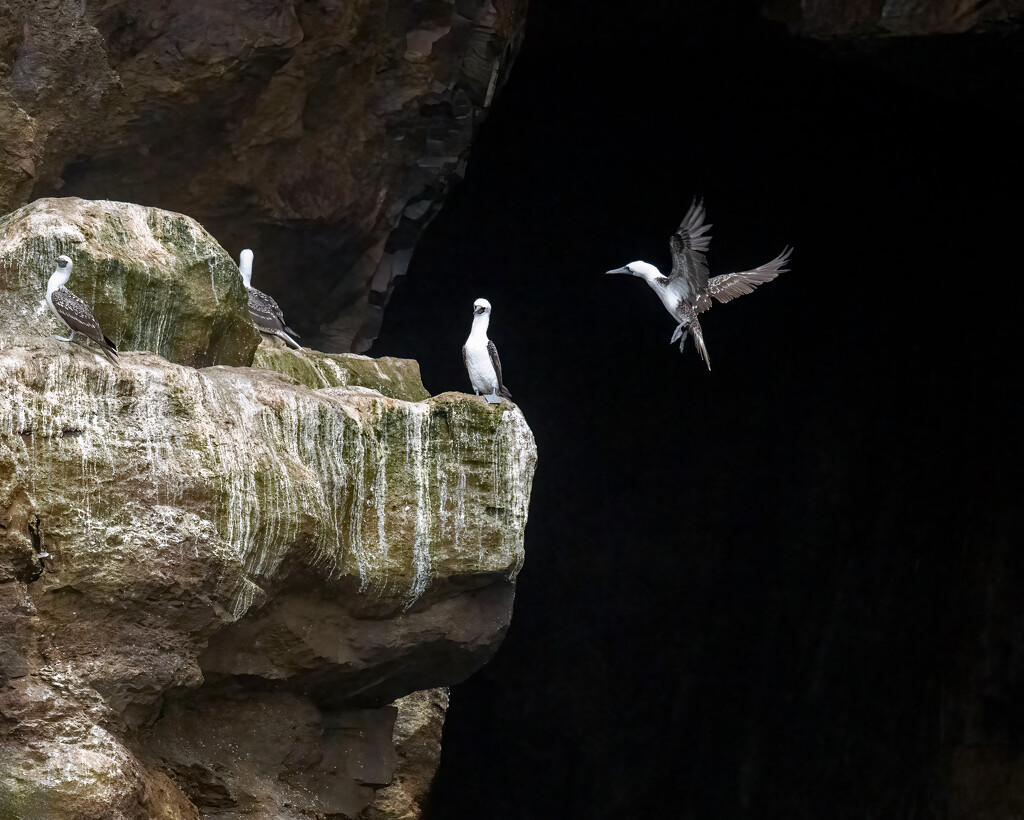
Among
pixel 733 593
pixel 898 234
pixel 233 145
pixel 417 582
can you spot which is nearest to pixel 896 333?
pixel 898 234

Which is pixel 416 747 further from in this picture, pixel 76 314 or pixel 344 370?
pixel 76 314

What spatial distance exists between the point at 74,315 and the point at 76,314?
0.01m

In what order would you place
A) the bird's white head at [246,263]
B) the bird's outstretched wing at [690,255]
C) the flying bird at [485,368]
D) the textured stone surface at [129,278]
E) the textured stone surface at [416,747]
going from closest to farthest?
the textured stone surface at [129,278] → the flying bird at [485,368] → the bird's outstretched wing at [690,255] → the textured stone surface at [416,747] → the bird's white head at [246,263]

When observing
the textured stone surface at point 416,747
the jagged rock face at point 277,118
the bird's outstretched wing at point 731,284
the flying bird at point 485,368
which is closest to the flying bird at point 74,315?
the flying bird at point 485,368

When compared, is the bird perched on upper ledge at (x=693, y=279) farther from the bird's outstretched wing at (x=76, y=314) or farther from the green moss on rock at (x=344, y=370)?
the bird's outstretched wing at (x=76, y=314)

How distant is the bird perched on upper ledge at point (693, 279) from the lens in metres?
7.71

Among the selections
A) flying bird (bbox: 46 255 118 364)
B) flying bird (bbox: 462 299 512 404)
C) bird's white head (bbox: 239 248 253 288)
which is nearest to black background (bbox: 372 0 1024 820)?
bird's white head (bbox: 239 248 253 288)

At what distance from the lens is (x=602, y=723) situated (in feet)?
48.0

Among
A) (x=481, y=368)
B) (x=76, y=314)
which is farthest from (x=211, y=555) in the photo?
(x=481, y=368)

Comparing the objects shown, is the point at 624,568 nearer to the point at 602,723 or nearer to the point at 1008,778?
the point at 602,723

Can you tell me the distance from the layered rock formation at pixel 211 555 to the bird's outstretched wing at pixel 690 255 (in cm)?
135

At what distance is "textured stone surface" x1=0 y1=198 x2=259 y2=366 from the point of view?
6.39 m

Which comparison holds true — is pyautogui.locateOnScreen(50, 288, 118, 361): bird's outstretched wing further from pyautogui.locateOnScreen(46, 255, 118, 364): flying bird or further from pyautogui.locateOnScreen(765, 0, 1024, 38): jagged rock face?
pyautogui.locateOnScreen(765, 0, 1024, 38): jagged rock face

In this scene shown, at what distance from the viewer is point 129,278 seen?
670 centimetres
